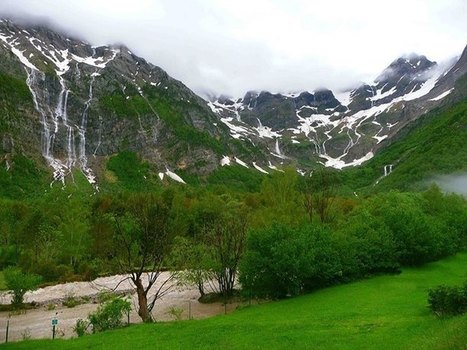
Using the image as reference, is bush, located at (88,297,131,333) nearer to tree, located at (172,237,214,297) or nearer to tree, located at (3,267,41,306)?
tree, located at (172,237,214,297)

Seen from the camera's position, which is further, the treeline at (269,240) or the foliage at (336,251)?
the treeline at (269,240)

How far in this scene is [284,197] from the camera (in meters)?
73.7

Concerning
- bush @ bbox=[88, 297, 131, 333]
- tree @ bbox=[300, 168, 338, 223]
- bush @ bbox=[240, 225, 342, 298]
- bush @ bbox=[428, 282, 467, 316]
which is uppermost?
tree @ bbox=[300, 168, 338, 223]

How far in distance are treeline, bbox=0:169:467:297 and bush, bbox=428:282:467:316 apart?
1782cm

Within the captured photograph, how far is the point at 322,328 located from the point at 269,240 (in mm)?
19867

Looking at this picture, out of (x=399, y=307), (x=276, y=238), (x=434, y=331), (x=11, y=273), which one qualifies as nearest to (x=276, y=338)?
(x=434, y=331)

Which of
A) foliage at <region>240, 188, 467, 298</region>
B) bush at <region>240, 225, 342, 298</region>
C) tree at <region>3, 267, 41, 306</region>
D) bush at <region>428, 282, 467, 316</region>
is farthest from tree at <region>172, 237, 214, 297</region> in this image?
bush at <region>428, 282, 467, 316</region>

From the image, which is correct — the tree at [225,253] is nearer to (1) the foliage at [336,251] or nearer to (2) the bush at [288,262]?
(1) the foliage at [336,251]

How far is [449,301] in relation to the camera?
2775cm

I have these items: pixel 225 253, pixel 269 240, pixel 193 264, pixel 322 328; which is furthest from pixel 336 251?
pixel 322 328

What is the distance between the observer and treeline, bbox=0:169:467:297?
48.1 m

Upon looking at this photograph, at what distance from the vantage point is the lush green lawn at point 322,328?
963 inches

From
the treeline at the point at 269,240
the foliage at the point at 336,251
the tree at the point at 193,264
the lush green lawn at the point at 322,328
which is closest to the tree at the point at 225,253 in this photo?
the tree at the point at 193,264

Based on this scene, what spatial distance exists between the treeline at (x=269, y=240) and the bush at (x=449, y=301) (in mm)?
17818
